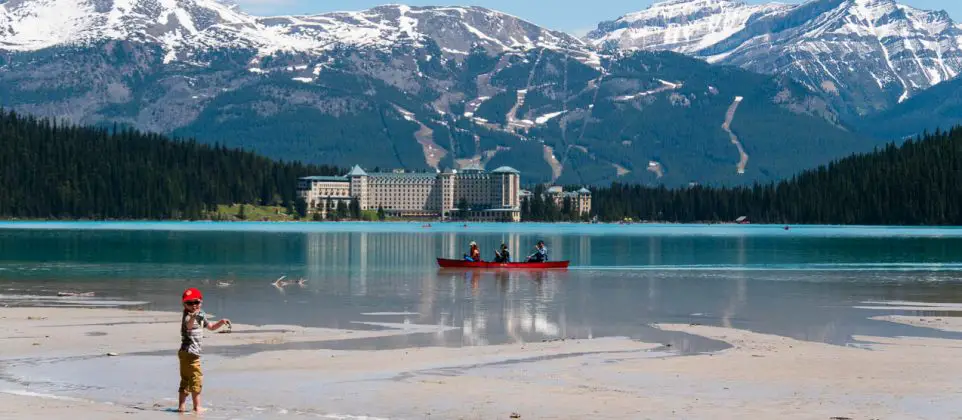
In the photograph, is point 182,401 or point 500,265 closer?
point 182,401

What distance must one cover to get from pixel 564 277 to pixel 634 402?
63.7 meters

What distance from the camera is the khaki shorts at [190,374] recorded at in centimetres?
3209

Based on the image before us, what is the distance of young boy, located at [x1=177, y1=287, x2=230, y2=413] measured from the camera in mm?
32156

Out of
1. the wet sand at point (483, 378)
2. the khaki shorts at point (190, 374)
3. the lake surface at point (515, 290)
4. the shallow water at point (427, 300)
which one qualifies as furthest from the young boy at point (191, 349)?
the lake surface at point (515, 290)

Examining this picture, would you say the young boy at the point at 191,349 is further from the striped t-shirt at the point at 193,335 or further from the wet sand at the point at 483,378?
the wet sand at the point at 483,378

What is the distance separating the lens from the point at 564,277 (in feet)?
320

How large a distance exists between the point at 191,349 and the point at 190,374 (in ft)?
2.18

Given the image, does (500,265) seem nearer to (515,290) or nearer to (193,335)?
(515,290)

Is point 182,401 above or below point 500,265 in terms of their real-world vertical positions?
below

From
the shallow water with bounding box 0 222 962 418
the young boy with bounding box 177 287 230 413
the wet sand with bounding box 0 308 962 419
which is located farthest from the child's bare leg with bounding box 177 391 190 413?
the shallow water with bounding box 0 222 962 418

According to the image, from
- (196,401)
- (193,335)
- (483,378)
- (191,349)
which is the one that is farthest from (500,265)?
(196,401)

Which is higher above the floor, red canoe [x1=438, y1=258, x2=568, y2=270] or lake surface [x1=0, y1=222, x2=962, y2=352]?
red canoe [x1=438, y1=258, x2=568, y2=270]

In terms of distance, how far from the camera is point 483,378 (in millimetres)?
38125

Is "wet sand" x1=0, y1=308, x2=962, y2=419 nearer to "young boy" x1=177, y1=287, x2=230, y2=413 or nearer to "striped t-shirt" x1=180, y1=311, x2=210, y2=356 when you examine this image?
"young boy" x1=177, y1=287, x2=230, y2=413
